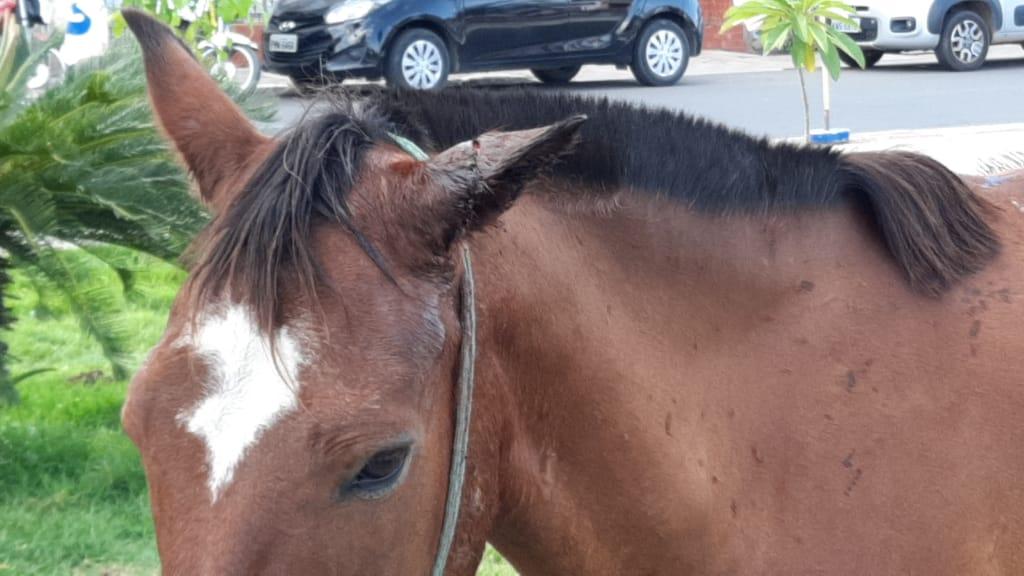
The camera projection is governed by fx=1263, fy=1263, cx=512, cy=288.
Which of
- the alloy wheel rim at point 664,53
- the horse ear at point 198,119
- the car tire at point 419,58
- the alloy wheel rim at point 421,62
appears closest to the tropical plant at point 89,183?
the horse ear at point 198,119

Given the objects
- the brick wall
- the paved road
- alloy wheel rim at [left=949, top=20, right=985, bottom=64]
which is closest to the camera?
the paved road

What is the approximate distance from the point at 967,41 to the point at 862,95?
12.0 ft

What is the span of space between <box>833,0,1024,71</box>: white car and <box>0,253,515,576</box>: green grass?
13083 mm

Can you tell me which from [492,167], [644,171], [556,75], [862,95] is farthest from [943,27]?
[492,167]

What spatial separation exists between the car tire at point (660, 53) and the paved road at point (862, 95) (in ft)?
0.74

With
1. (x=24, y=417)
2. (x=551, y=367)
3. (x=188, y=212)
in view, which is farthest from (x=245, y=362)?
(x=24, y=417)

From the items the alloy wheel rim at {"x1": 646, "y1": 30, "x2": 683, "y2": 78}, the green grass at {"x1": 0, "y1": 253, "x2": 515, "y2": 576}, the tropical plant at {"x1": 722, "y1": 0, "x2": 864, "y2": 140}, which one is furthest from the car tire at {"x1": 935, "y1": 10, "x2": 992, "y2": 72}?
the green grass at {"x1": 0, "y1": 253, "x2": 515, "y2": 576}

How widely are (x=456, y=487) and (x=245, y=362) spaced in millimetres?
365

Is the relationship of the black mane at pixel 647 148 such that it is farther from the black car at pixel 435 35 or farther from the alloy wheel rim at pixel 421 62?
the alloy wheel rim at pixel 421 62

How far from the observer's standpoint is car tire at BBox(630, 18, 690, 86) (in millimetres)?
16031

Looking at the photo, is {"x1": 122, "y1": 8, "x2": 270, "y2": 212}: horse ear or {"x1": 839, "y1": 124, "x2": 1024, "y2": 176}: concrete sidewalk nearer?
{"x1": 122, "y1": 8, "x2": 270, "y2": 212}: horse ear

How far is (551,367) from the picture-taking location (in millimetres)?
1936

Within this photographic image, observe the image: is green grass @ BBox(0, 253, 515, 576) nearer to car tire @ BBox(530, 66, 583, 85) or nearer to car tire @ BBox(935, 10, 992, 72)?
car tire @ BBox(530, 66, 583, 85)

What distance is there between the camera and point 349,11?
45.0 feet
